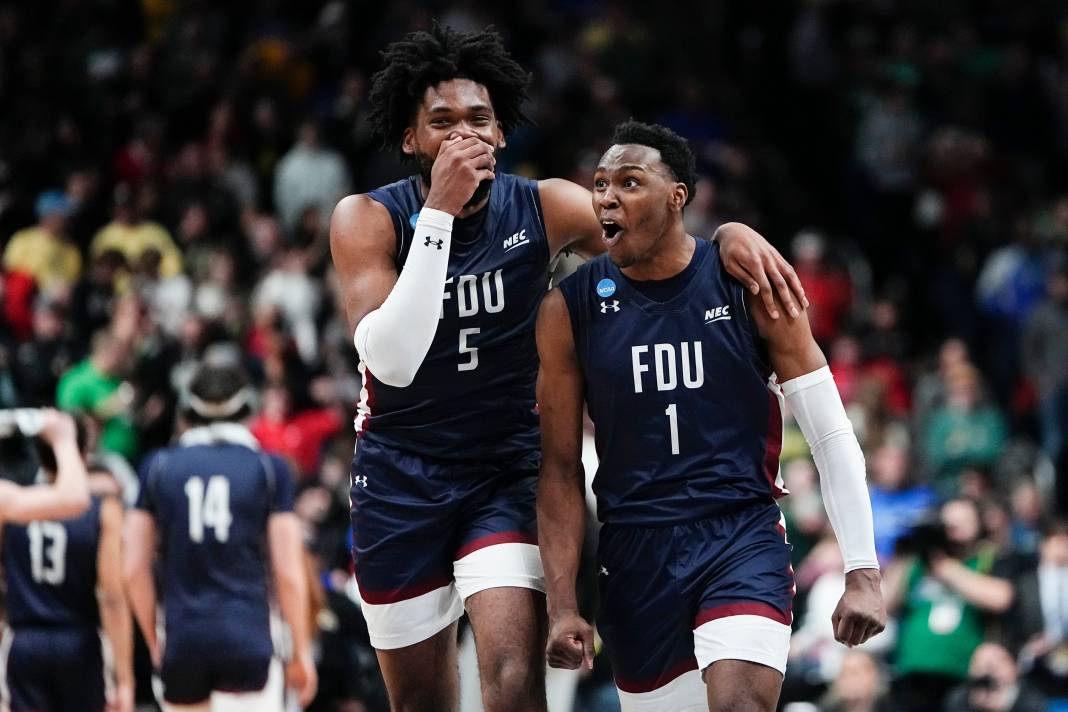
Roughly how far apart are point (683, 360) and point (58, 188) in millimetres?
12262

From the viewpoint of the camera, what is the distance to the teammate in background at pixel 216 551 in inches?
326

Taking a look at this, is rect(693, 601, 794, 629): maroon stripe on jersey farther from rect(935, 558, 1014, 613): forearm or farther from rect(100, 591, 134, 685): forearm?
rect(935, 558, 1014, 613): forearm

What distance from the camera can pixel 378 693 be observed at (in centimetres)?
1047

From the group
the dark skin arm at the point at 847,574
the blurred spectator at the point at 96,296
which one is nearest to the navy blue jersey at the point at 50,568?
the dark skin arm at the point at 847,574

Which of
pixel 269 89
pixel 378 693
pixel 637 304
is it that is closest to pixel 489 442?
pixel 637 304

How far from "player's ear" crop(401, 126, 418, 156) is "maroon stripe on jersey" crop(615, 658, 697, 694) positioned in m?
1.95

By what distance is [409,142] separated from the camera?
20.4 ft

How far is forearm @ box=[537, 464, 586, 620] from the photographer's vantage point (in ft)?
18.5

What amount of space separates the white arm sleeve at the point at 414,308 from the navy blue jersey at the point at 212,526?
113 inches

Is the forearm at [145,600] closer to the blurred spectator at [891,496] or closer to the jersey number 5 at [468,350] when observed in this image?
the jersey number 5 at [468,350]

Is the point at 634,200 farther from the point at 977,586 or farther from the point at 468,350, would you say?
the point at 977,586

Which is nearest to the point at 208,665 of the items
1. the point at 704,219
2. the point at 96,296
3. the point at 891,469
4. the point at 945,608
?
the point at 945,608

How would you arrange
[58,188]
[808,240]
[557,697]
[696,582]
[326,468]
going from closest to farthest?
[696,582] → [557,697] → [326,468] → [808,240] → [58,188]

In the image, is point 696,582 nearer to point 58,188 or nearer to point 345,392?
point 345,392
